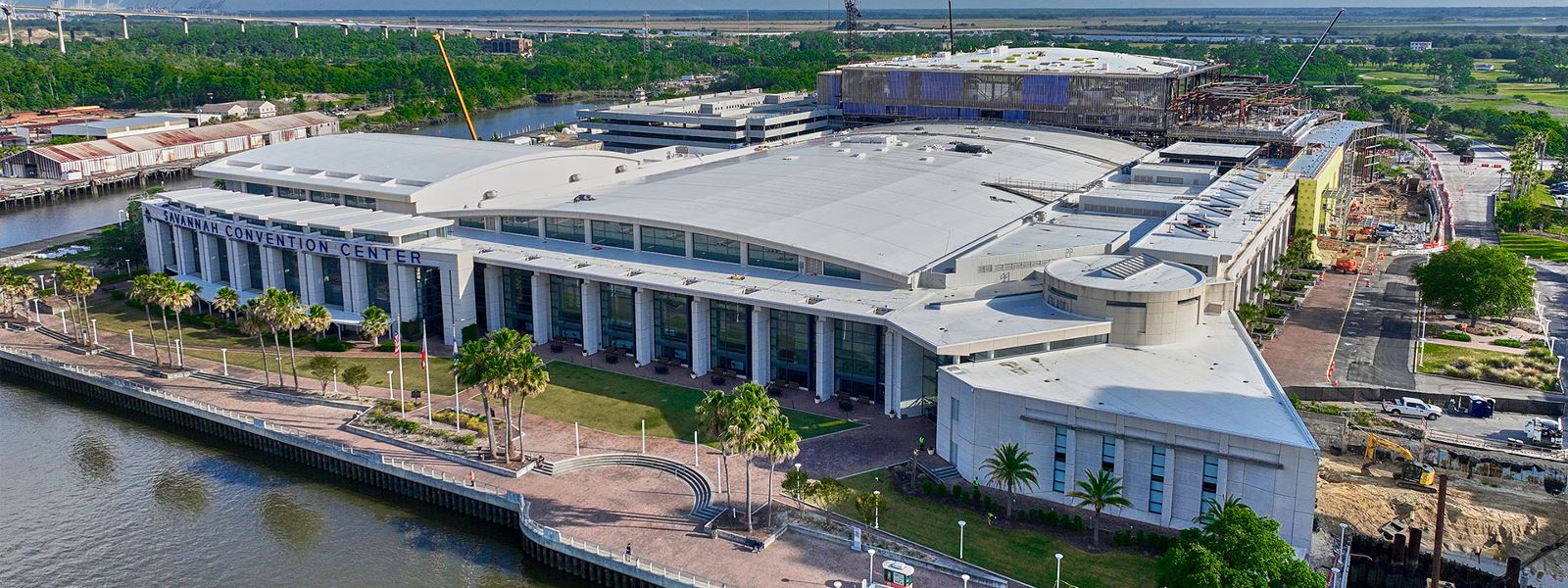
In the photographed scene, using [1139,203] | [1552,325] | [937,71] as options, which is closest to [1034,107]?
[937,71]

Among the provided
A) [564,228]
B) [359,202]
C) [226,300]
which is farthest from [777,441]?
[359,202]

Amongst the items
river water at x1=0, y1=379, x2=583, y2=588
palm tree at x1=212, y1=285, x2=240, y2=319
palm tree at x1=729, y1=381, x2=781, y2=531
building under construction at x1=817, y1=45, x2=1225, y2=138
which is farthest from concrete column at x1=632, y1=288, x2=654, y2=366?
building under construction at x1=817, y1=45, x2=1225, y2=138

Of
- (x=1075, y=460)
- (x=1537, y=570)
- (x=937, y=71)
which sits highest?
(x=937, y=71)

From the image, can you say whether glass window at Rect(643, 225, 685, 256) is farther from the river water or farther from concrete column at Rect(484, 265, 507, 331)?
the river water

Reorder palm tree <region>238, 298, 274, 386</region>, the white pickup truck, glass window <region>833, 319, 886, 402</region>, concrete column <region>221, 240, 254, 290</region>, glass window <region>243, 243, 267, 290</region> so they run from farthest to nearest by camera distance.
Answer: glass window <region>243, 243, 267, 290</region> < concrete column <region>221, 240, 254, 290</region> < palm tree <region>238, 298, 274, 386</region> < glass window <region>833, 319, 886, 402</region> < the white pickup truck

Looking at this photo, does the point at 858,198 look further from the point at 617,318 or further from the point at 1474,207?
the point at 1474,207

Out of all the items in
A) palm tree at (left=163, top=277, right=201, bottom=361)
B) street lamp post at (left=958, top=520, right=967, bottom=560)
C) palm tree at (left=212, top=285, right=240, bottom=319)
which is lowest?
street lamp post at (left=958, top=520, right=967, bottom=560)

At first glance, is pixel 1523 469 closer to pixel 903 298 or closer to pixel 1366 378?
pixel 1366 378
